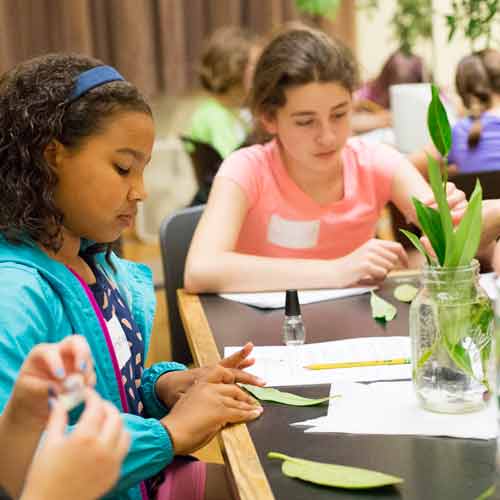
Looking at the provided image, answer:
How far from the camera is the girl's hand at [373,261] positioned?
1782mm

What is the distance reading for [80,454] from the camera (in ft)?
2.33

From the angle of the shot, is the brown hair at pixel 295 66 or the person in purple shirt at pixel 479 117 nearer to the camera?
the brown hair at pixel 295 66

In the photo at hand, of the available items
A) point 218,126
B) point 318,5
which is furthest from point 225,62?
point 318,5

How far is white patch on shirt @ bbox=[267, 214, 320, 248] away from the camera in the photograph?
2.12 metres

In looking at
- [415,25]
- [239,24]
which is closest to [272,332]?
[415,25]

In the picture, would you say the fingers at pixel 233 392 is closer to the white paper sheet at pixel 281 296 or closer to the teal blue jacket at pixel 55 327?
the teal blue jacket at pixel 55 327

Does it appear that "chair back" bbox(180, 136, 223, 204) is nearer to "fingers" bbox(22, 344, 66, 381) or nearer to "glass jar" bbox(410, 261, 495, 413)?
"glass jar" bbox(410, 261, 495, 413)

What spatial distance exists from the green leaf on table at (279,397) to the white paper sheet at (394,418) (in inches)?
1.0

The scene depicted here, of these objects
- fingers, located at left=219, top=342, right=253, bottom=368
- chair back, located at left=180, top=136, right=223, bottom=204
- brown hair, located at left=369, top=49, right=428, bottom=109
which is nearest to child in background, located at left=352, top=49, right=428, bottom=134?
brown hair, located at left=369, top=49, right=428, bottom=109

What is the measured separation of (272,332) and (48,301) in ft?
1.53

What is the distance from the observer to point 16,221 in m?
1.26

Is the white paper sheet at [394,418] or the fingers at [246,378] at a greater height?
the white paper sheet at [394,418]

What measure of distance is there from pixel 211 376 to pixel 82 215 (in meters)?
0.30

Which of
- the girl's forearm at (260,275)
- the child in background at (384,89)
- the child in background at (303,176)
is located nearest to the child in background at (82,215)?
the girl's forearm at (260,275)
